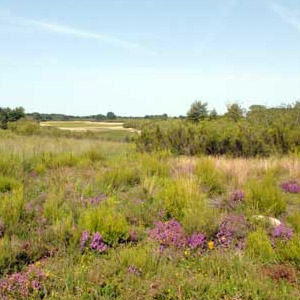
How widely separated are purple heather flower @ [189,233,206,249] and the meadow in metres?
0.01

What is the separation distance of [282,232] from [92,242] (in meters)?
2.81

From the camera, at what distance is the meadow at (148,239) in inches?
153

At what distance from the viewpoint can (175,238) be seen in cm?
506

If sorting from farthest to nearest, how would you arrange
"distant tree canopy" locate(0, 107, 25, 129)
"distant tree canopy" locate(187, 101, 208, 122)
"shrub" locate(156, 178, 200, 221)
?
"distant tree canopy" locate(0, 107, 25, 129), "distant tree canopy" locate(187, 101, 208, 122), "shrub" locate(156, 178, 200, 221)

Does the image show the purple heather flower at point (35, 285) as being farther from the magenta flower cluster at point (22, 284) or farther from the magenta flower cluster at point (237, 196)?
the magenta flower cluster at point (237, 196)

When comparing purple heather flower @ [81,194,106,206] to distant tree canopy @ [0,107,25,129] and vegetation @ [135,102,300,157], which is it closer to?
vegetation @ [135,102,300,157]

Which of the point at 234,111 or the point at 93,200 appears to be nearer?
the point at 93,200

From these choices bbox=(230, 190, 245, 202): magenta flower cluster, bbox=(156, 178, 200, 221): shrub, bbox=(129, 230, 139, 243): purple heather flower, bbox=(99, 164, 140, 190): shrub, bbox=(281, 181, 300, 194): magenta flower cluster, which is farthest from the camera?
bbox=(99, 164, 140, 190): shrub

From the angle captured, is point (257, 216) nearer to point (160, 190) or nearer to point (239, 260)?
point (239, 260)

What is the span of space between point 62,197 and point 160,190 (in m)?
2.02

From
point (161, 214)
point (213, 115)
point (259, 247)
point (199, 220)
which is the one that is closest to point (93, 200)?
point (161, 214)

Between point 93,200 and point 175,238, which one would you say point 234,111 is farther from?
point 175,238

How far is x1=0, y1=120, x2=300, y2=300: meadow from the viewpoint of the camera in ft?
12.8

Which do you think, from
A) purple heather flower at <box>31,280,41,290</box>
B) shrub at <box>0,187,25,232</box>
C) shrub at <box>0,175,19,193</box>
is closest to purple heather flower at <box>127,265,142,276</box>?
purple heather flower at <box>31,280,41,290</box>
